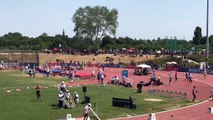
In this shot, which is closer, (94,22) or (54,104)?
(54,104)

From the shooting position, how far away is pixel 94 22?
134 m

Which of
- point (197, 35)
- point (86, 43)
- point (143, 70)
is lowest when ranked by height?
point (143, 70)

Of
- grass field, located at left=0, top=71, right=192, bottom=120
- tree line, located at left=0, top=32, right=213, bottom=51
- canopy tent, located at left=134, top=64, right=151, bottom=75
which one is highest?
tree line, located at left=0, top=32, right=213, bottom=51

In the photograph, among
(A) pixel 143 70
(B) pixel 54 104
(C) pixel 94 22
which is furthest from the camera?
(C) pixel 94 22

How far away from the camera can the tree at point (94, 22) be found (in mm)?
133375

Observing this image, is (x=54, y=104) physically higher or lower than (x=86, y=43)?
lower

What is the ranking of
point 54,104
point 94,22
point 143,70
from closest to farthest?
point 54,104, point 143,70, point 94,22

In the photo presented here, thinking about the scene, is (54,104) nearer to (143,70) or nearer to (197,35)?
(143,70)

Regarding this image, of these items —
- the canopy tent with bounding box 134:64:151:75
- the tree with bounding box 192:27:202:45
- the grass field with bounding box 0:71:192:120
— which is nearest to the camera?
the grass field with bounding box 0:71:192:120

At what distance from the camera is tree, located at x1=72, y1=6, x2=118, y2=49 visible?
13338 centimetres

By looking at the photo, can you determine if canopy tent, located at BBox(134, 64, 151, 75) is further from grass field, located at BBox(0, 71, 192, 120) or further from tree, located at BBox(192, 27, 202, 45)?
tree, located at BBox(192, 27, 202, 45)

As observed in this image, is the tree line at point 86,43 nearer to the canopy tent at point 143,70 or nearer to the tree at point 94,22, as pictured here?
the tree at point 94,22

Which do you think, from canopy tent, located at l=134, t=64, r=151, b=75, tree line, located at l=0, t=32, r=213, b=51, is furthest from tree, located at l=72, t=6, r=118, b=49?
canopy tent, located at l=134, t=64, r=151, b=75

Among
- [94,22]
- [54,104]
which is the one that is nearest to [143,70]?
[54,104]
